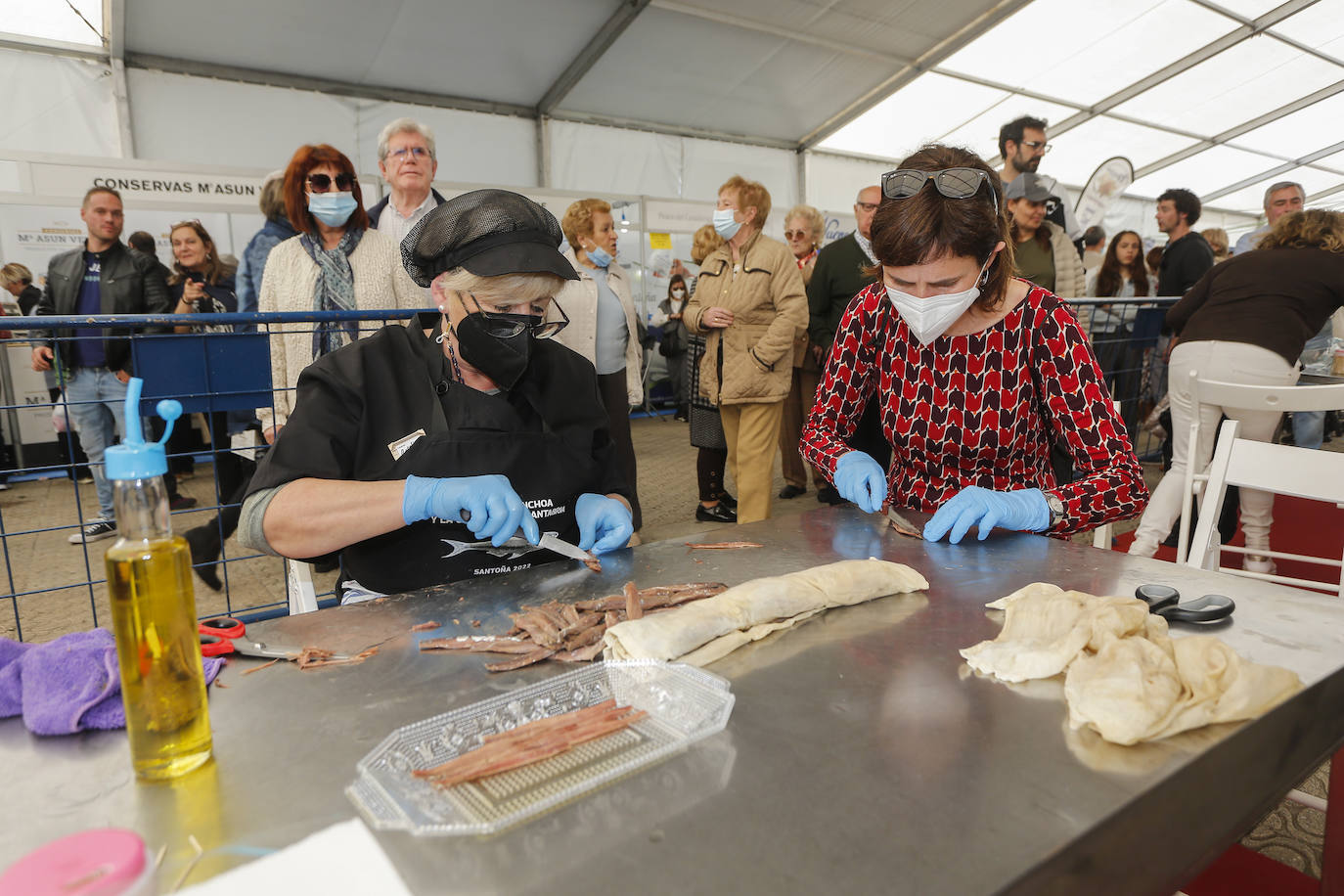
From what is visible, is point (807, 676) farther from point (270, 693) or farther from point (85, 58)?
point (85, 58)

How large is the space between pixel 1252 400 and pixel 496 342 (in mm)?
3060

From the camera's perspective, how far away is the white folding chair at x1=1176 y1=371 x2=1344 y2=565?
113 inches

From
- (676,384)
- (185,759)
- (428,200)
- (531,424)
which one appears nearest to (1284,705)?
(185,759)

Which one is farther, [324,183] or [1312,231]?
[1312,231]

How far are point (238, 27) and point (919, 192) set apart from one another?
8.13 m

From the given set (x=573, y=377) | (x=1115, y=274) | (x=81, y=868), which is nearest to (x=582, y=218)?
(x=573, y=377)

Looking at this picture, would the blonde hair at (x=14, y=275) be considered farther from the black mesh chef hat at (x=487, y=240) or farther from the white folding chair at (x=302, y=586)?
the black mesh chef hat at (x=487, y=240)

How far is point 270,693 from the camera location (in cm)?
110

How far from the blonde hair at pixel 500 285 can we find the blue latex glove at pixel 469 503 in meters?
0.40

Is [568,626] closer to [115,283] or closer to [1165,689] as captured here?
[1165,689]

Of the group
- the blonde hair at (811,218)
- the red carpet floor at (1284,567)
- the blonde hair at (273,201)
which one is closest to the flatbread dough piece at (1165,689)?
the red carpet floor at (1284,567)

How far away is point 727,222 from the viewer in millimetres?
4633

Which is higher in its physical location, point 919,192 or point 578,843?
point 919,192

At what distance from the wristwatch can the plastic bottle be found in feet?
5.84
